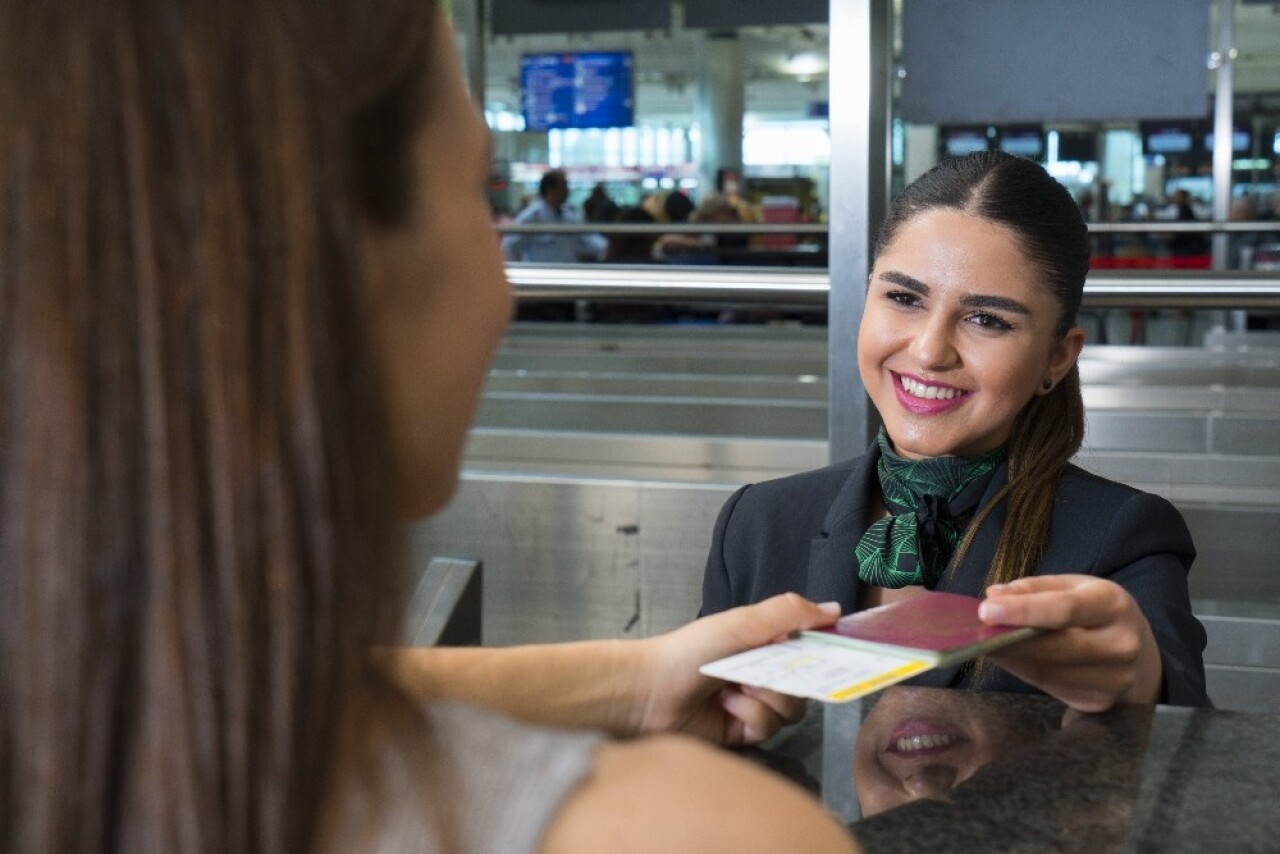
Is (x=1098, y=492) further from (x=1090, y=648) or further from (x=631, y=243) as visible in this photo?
(x=631, y=243)

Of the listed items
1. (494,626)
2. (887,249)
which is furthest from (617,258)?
(887,249)

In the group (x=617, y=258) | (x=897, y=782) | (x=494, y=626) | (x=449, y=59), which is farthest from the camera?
(x=617, y=258)

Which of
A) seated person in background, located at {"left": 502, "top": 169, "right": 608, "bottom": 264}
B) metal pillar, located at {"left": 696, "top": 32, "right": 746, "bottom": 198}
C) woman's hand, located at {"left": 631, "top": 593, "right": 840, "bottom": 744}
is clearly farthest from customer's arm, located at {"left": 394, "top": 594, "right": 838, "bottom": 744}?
metal pillar, located at {"left": 696, "top": 32, "right": 746, "bottom": 198}

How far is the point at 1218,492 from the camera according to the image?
3918 millimetres

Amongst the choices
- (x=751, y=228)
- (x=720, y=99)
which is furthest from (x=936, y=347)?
(x=720, y=99)

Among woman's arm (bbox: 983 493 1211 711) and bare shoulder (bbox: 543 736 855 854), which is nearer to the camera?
bare shoulder (bbox: 543 736 855 854)

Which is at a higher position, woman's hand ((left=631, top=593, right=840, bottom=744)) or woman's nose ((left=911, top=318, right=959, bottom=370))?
woman's nose ((left=911, top=318, right=959, bottom=370))

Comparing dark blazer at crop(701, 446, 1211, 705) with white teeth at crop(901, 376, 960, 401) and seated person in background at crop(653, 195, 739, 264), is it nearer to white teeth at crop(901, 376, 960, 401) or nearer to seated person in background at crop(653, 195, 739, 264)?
white teeth at crop(901, 376, 960, 401)

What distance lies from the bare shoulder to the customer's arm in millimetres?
600

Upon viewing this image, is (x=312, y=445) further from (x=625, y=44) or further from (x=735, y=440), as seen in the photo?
(x=625, y=44)

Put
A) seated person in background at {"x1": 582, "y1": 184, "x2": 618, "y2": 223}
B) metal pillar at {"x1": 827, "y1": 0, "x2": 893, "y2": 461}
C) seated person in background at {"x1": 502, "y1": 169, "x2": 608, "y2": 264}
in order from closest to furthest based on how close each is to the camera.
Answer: metal pillar at {"x1": 827, "y1": 0, "x2": 893, "y2": 461}, seated person in background at {"x1": 502, "y1": 169, "x2": 608, "y2": 264}, seated person in background at {"x1": 582, "y1": 184, "x2": 618, "y2": 223}

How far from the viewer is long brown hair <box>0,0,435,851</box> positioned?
48 centimetres

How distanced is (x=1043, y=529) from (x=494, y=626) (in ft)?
6.57

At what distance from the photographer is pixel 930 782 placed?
107 cm
